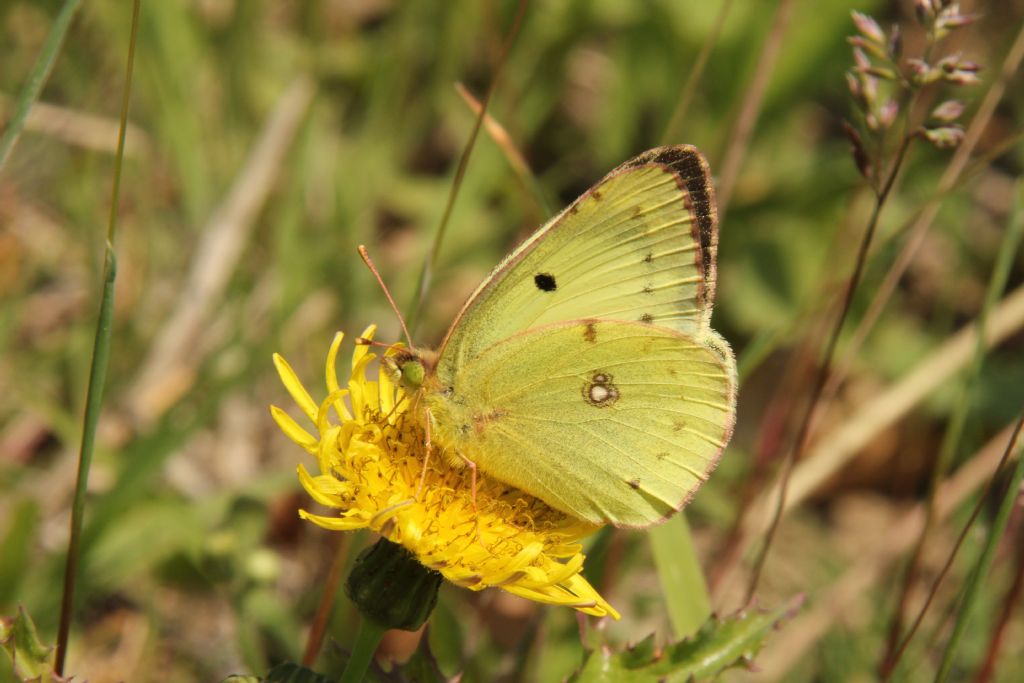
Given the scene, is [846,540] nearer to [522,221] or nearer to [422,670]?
[522,221]

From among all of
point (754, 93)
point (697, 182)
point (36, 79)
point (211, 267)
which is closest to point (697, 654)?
point (697, 182)

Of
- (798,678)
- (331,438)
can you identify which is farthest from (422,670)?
(798,678)

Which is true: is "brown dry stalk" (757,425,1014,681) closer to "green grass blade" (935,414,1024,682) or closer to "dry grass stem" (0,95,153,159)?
"green grass blade" (935,414,1024,682)

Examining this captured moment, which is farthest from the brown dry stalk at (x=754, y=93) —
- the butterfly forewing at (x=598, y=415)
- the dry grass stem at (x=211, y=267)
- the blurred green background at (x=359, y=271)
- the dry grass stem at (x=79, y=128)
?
the dry grass stem at (x=79, y=128)

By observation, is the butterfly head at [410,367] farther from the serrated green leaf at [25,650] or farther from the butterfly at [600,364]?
the serrated green leaf at [25,650]

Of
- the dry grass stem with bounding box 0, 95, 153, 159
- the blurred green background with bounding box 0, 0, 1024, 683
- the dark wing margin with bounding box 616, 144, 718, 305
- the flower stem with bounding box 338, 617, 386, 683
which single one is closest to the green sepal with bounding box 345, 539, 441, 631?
the flower stem with bounding box 338, 617, 386, 683

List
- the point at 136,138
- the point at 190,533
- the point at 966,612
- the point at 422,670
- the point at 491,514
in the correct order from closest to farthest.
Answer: the point at 966,612 → the point at 422,670 → the point at 491,514 → the point at 190,533 → the point at 136,138
